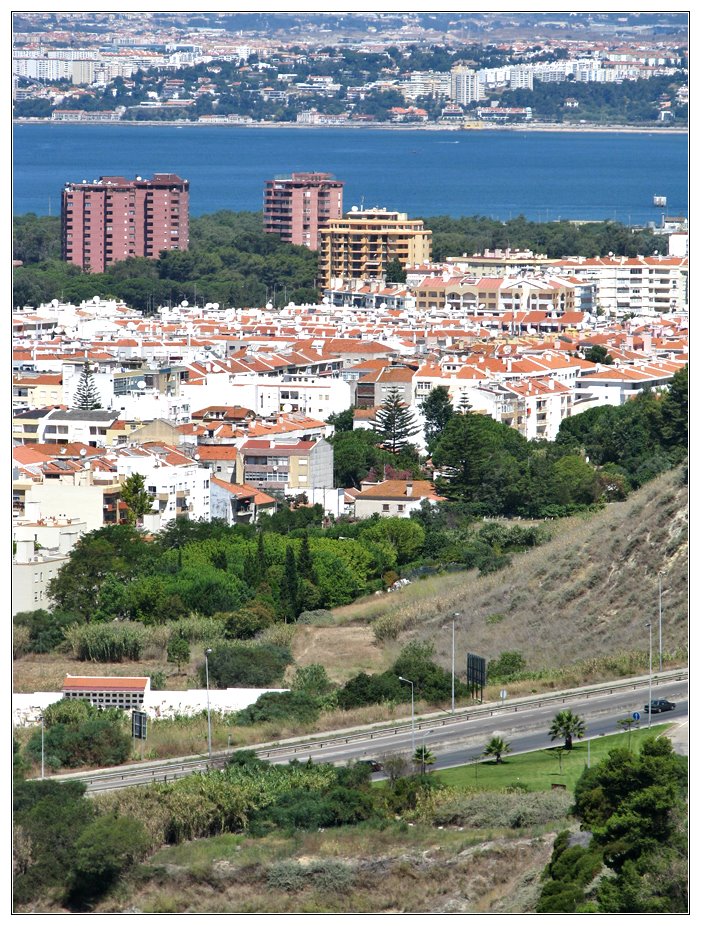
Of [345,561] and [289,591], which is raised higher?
[345,561]

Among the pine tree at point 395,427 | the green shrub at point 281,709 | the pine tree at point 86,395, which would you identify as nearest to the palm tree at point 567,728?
the green shrub at point 281,709

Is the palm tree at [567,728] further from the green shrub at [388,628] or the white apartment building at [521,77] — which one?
the white apartment building at [521,77]

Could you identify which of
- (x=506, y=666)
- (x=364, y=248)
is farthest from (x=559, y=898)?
(x=364, y=248)

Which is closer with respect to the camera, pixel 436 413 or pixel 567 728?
pixel 567 728

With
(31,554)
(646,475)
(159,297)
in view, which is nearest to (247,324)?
(159,297)

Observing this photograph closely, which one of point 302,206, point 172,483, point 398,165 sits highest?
point 398,165

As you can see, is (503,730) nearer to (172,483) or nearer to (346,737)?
(346,737)

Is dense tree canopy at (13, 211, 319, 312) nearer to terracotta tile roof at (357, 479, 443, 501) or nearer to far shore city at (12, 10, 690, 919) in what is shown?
far shore city at (12, 10, 690, 919)

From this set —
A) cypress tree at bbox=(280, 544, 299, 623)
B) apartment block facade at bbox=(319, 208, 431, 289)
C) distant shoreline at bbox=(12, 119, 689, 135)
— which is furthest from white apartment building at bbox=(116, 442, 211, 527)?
distant shoreline at bbox=(12, 119, 689, 135)

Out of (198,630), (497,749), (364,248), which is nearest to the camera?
(497,749)

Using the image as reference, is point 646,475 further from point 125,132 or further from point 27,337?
point 125,132
